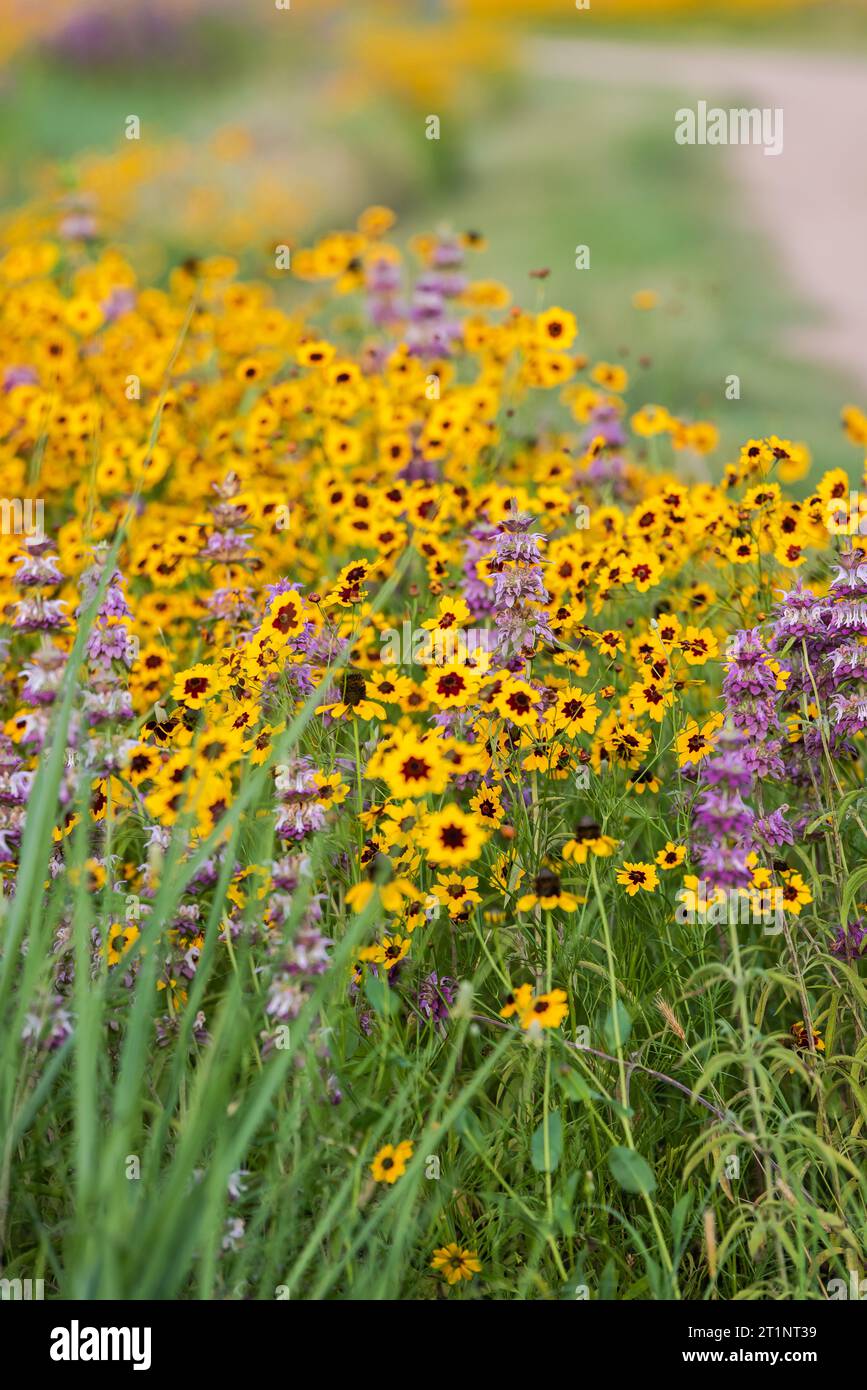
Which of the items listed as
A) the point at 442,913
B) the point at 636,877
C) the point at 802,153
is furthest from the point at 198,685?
the point at 802,153

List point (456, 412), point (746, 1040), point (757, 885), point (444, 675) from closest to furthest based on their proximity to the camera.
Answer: point (746, 1040) < point (757, 885) < point (444, 675) < point (456, 412)

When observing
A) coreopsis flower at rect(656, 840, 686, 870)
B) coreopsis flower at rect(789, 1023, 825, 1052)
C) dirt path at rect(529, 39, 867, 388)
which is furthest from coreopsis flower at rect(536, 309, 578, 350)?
dirt path at rect(529, 39, 867, 388)

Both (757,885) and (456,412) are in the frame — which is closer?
(757,885)

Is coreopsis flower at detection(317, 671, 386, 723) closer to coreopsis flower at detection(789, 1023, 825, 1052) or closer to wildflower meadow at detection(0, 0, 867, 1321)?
wildflower meadow at detection(0, 0, 867, 1321)

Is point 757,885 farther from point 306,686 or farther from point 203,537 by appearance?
point 203,537

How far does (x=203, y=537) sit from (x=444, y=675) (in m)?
1.35

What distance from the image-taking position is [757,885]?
2541mm

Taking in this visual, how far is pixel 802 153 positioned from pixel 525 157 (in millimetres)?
3347

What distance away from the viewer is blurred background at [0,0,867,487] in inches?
388

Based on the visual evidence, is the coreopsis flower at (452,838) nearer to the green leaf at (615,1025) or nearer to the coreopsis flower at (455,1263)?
the green leaf at (615,1025)

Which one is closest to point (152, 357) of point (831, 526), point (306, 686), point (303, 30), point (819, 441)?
point (306, 686)

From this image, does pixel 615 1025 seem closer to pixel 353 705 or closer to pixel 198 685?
pixel 353 705

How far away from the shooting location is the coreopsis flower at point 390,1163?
221 centimetres
